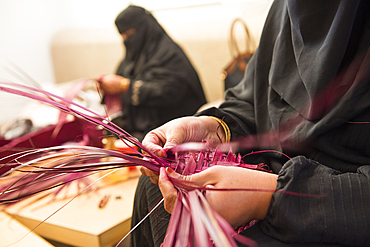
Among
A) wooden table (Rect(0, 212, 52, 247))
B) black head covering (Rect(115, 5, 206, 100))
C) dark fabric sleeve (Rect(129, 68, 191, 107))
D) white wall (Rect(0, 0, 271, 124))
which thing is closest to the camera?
wooden table (Rect(0, 212, 52, 247))

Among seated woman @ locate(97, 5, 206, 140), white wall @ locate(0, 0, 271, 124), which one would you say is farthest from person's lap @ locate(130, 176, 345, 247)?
white wall @ locate(0, 0, 271, 124)

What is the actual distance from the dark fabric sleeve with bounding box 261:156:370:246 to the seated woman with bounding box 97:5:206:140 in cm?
128

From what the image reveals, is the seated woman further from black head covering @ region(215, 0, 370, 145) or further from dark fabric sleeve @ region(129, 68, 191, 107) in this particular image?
black head covering @ region(215, 0, 370, 145)

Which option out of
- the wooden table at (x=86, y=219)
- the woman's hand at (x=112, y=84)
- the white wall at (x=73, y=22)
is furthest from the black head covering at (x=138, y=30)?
the wooden table at (x=86, y=219)

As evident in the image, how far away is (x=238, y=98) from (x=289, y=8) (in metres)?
0.30

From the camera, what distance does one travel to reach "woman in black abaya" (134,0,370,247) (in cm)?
43

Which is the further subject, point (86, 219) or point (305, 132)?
point (86, 219)

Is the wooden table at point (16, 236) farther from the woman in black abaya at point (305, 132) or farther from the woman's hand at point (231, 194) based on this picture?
the woman's hand at point (231, 194)

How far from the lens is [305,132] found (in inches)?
22.0

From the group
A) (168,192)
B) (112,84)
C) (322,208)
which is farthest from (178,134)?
(112,84)

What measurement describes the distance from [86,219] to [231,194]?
0.54m

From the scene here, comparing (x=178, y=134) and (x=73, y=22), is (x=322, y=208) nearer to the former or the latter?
(x=178, y=134)

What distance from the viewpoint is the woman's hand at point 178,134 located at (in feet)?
1.83

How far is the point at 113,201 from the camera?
2.97 ft
